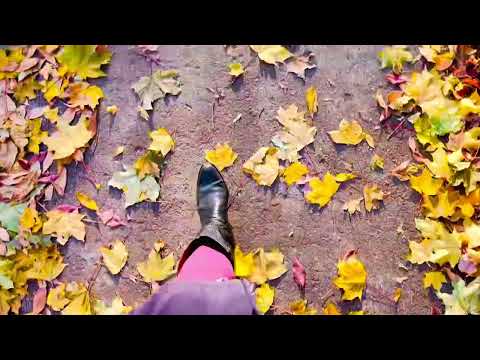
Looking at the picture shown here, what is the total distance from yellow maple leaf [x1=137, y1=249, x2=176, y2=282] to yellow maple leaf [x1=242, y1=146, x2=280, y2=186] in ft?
1.69

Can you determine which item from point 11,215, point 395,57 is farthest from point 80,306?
point 395,57

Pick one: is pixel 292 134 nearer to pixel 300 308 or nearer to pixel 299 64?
pixel 299 64

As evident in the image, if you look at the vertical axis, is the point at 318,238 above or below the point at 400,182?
below

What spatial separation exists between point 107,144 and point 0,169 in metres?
0.48

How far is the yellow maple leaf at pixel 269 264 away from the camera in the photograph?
2010 millimetres

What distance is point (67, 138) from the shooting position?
2072mm

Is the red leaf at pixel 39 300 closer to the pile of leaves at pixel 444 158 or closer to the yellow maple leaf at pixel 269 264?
the yellow maple leaf at pixel 269 264

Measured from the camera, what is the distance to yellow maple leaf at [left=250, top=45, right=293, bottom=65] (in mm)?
2080

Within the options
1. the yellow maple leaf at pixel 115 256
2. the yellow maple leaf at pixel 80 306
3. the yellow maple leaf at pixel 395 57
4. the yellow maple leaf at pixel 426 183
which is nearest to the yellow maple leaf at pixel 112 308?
the yellow maple leaf at pixel 80 306

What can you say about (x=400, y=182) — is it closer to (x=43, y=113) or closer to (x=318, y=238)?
(x=318, y=238)

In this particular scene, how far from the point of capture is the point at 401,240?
202cm

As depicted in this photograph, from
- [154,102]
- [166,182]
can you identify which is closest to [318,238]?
[166,182]
